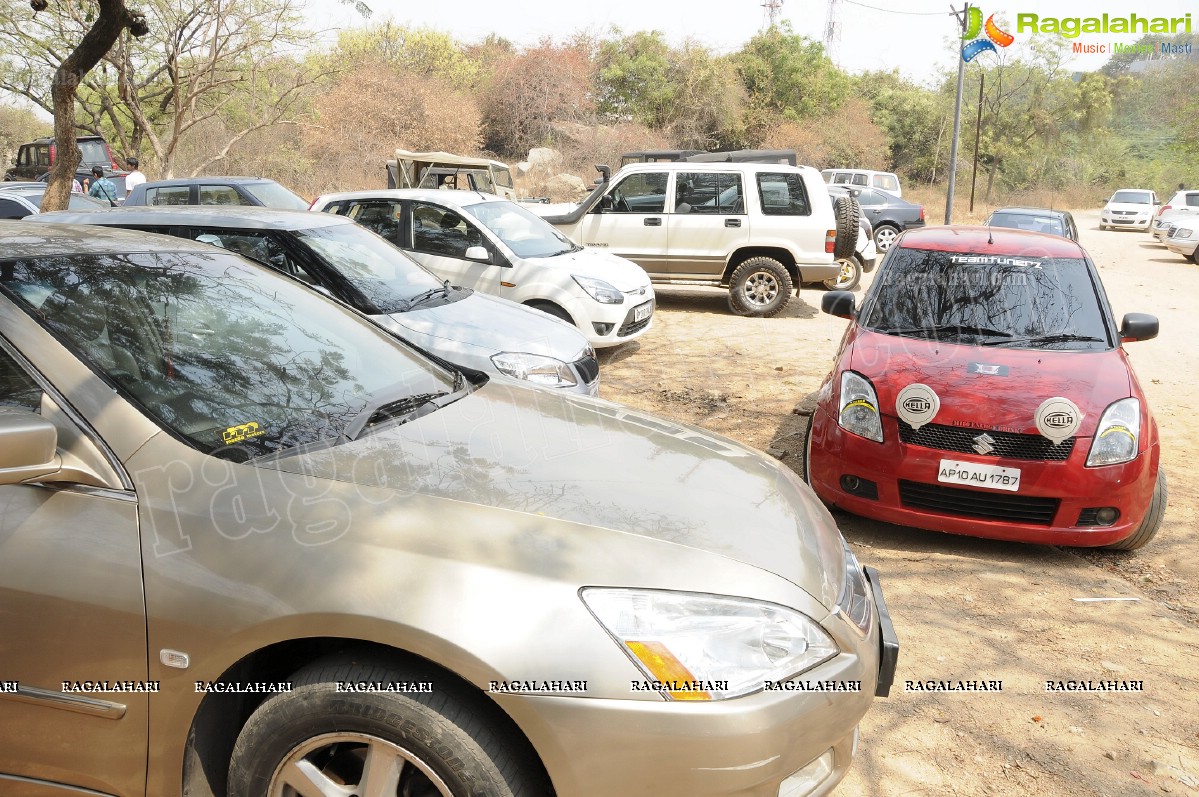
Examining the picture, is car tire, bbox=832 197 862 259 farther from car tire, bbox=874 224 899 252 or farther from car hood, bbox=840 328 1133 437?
car tire, bbox=874 224 899 252

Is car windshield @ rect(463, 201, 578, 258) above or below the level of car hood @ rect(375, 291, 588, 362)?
above

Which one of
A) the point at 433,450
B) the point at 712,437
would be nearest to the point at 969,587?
the point at 712,437

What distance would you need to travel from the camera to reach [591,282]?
7961 millimetres

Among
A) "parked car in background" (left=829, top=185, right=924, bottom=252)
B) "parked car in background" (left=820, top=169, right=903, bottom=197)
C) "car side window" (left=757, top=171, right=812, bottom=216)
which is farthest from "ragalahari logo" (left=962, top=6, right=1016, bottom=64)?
"car side window" (left=757, top=171, right=812, bottom=216)

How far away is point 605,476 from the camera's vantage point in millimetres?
2283

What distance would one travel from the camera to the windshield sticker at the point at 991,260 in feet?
17.4

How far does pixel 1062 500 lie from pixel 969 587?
67 cm

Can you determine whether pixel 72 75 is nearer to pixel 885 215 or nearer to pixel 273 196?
pixel 273 196

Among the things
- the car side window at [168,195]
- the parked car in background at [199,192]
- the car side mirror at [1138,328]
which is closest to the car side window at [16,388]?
the car side mirror at [1138,328]

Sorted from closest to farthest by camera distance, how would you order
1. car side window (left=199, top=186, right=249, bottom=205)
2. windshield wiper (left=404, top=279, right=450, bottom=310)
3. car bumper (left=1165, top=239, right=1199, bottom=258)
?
windshield wiper (left=404, top=279, right=450, bottom=310)
car side window (left=199, top=186, right=249, bottom=205)
car bumper (left=1165, top=239, right=1199, bottom=258)

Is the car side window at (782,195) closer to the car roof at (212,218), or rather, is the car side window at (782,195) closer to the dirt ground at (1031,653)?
the dirt ground at (1031,653)

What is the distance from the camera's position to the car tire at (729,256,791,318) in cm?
1113

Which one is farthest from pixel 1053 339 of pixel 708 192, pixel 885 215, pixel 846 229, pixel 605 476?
pixel 885 215

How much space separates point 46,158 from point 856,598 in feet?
89.0
